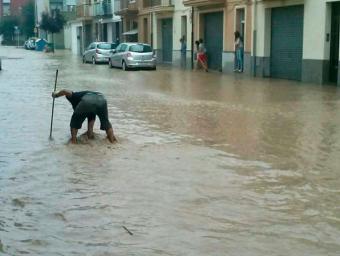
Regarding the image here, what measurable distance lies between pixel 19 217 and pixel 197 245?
1.96 metres

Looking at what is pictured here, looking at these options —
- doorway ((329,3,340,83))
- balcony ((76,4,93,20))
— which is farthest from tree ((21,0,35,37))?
doorway ((329,3,340,83))

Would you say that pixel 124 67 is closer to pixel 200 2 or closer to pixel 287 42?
pixel 200 2

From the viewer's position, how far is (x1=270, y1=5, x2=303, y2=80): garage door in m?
24.2

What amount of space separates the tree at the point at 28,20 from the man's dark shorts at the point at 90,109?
9042 cm

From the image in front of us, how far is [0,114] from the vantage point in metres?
14.2

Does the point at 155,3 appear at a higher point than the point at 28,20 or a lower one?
lower

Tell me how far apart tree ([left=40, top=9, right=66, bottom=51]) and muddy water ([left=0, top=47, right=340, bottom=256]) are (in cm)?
6537

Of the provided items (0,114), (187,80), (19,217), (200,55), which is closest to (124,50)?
(200,55)

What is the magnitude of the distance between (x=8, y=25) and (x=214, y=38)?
77353mm

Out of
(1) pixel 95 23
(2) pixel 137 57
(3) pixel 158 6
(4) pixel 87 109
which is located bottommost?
(4) pixel 87 109

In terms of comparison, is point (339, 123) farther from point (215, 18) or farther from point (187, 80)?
point (215, 18)

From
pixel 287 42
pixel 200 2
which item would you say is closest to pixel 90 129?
pixel 287 42

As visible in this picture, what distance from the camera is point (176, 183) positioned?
7691mm

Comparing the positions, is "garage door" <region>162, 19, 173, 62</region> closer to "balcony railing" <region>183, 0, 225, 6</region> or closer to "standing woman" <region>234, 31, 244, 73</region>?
"balcony railing" <region>183, 0, 225, 6</region>
